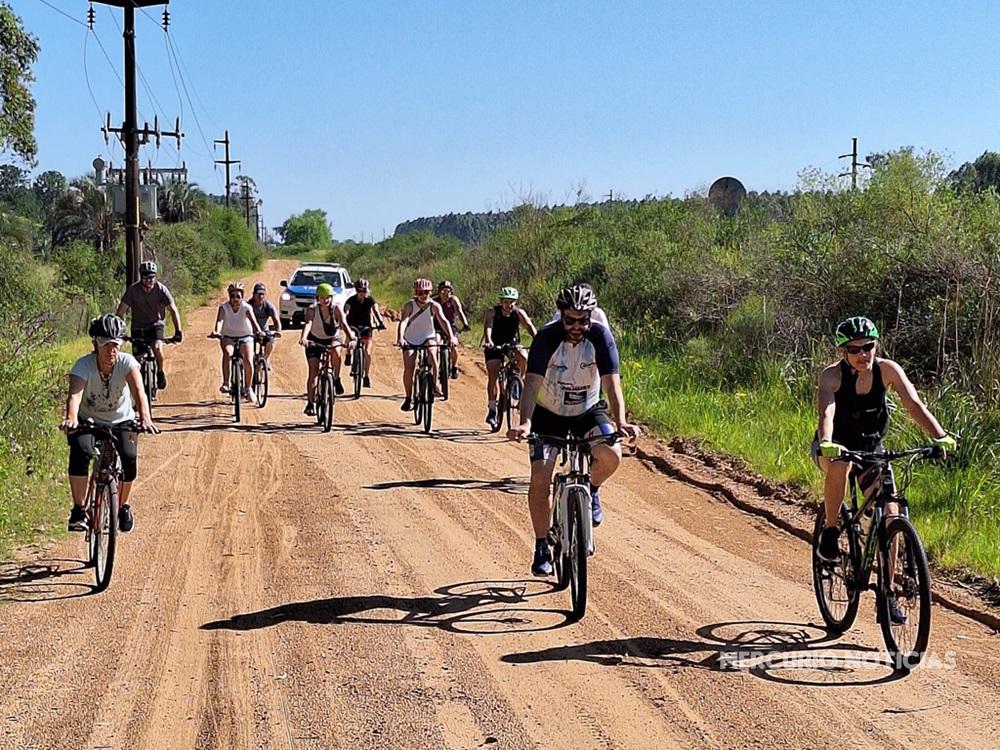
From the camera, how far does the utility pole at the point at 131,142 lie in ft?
90.7

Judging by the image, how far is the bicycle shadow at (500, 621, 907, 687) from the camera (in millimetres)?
6066

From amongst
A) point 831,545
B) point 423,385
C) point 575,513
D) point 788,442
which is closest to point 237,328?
point 423,385

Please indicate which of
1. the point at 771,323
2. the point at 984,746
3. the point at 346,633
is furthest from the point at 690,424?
the point at 984,746

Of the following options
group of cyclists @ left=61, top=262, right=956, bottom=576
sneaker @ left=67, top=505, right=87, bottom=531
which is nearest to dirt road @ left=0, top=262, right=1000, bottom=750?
sneaker @ left=67, top=505, right=87, bottom=531

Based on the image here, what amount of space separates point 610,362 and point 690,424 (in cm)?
757

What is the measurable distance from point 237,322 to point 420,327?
2.60 metres

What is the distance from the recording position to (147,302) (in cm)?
1567

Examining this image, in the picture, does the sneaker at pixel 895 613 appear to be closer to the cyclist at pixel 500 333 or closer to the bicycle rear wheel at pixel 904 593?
the bicycle rear wheel at pixel 904 593

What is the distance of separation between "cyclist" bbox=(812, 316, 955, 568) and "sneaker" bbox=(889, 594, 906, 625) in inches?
19.5

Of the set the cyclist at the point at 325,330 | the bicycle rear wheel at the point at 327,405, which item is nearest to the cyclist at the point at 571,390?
the bicycle rear wheel at the point at 327,405

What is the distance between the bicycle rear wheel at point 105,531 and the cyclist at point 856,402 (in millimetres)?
4579

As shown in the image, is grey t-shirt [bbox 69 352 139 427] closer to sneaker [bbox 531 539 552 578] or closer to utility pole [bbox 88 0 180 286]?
sneaker [bbox 531 539 552 578]

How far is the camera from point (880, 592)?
6.32 meters

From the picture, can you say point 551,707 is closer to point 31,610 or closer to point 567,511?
point 567,511
